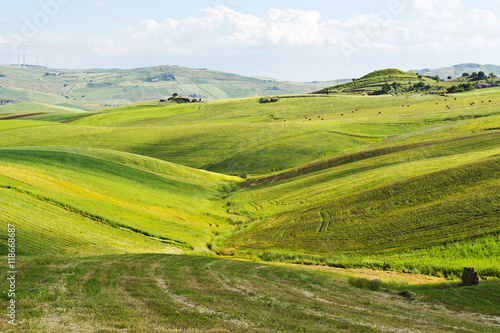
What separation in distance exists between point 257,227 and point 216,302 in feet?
83.4

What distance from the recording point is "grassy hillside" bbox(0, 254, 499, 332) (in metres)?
13.4

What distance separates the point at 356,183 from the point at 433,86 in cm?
15838

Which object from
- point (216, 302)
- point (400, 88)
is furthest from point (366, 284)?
point (400, 88)

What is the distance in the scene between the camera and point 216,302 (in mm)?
16000

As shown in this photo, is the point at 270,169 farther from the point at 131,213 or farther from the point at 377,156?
the point at 131,213

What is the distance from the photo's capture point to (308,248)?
3219 cm

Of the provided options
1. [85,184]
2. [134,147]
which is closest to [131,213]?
[85,184]

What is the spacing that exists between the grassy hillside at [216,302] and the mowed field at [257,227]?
11cm

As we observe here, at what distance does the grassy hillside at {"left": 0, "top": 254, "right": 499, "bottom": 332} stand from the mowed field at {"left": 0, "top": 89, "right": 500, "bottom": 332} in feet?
0.35

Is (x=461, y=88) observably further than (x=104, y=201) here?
Yes

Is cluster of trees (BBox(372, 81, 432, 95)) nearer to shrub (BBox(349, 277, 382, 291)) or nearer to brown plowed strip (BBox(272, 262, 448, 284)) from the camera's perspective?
brown plowed strip (BBox(272, 262, 448, 284))

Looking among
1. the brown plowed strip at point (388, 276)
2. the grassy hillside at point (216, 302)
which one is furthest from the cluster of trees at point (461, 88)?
the grassy hillside at point (216, 302)

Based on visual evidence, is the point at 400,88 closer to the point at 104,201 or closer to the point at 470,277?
the point at 104,201

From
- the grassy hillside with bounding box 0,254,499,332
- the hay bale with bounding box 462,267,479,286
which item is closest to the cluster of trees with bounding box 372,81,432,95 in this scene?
the hay bale with bounding box 462,267,479,286
